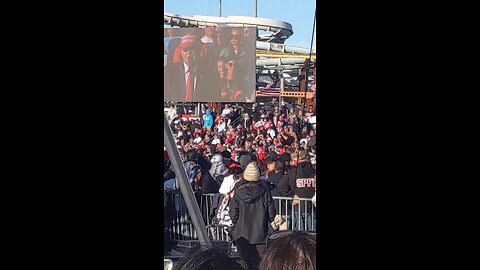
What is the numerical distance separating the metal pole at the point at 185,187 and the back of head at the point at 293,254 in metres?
0.30

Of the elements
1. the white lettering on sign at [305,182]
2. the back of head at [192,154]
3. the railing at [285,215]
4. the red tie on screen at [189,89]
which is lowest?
the railing at [285,215]

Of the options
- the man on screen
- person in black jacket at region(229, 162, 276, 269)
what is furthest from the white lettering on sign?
the man on screen

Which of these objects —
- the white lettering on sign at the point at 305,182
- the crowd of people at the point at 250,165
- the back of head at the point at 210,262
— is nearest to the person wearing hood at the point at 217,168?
the crowd of people at the point at 250,165

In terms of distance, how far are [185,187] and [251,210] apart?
1.07 meters

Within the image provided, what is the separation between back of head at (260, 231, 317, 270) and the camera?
1672mm

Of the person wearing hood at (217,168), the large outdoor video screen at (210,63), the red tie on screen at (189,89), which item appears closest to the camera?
the large outdoor video screen at (210,63)

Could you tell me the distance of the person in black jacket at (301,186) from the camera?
9.64 feet

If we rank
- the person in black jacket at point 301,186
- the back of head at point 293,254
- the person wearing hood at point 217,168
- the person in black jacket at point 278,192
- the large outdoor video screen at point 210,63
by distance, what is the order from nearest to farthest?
the back of head at point 293,254, the large outdoor video screen at point 210,63, the person in black jacket at point 301,186, the person in black jacket at point 278,192, the person wearing hood at point 217,168

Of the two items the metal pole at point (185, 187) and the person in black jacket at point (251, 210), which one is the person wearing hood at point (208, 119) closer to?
the person in black jacket at point (251, 210)

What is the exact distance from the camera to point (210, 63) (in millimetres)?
2809

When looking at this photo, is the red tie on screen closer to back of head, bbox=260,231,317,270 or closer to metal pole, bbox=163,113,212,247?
metal pole, bbox=163,113,212,247

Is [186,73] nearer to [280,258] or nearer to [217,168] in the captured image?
[217,168]

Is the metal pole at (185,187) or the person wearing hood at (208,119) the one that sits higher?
the person wearing hood at (208,119)
